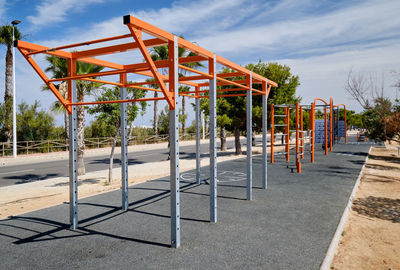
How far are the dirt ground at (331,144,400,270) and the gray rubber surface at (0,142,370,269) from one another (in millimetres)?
307

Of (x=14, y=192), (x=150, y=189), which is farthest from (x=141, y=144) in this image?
(x=150, y=189)

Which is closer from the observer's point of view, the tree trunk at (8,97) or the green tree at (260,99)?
the green tree at (260,99)

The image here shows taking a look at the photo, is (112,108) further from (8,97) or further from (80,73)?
(8,97)

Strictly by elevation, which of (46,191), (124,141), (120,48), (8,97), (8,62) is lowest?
(46,191)

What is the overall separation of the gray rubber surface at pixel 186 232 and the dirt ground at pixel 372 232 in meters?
0.31

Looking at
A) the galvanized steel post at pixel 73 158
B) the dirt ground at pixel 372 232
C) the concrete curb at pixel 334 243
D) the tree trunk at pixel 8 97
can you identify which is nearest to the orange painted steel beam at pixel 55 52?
the galvanized steel post at pixel 73 158

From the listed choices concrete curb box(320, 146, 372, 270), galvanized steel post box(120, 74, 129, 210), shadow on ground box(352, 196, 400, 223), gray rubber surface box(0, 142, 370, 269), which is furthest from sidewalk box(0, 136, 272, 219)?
shadow on ground box(352, 196, 400, 223)

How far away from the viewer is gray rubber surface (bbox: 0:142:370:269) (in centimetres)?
385

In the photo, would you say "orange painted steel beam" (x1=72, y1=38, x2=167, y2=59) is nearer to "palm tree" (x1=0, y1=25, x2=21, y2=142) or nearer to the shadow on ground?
the shadow on ground

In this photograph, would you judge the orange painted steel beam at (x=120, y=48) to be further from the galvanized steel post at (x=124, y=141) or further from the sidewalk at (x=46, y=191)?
the sidewalk at (x=46, y=191)

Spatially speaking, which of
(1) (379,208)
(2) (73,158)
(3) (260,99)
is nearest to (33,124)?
(3) (260,99)

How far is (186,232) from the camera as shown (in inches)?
193

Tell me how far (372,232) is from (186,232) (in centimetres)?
359

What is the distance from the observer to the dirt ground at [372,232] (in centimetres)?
411
